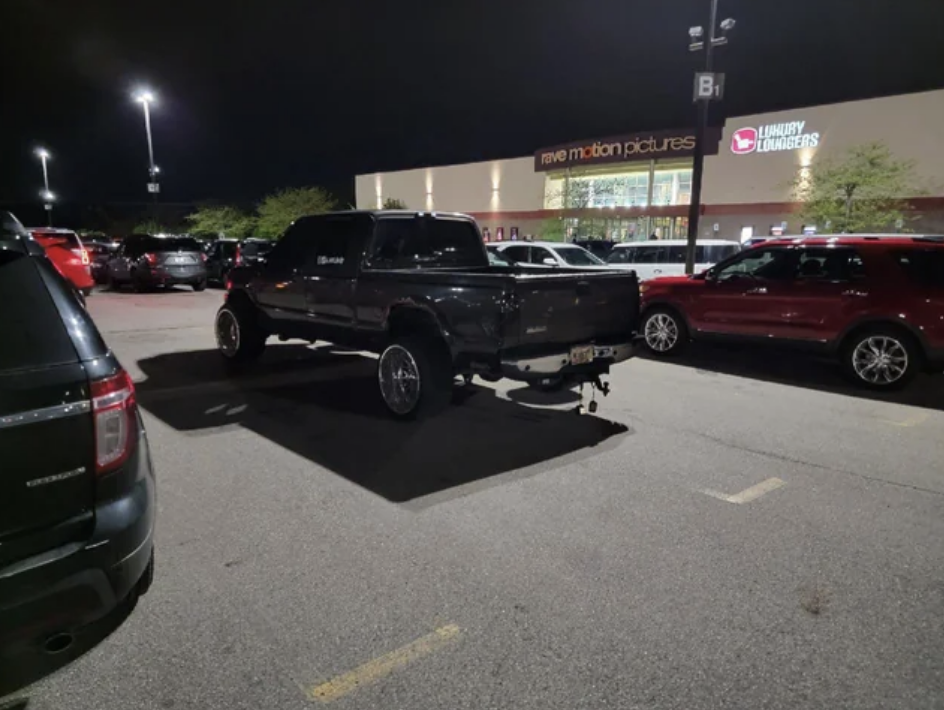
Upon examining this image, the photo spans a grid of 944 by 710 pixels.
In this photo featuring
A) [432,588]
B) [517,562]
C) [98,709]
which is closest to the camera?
[98,709]

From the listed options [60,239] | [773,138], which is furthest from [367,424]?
[773,138]

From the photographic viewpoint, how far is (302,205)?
5044 centimetres

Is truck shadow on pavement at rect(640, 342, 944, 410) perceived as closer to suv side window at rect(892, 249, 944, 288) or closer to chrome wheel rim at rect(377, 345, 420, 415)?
suv side window at rect(892, 249, 944, 288)

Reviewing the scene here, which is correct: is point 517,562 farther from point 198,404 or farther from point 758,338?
point 758,338

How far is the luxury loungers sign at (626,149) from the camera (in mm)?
41844

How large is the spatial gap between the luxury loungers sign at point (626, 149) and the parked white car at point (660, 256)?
24.6 meters

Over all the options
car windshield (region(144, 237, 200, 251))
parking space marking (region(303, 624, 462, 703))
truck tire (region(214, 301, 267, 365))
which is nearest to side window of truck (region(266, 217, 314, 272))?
truck tire (region(214, 301, 267, 365))

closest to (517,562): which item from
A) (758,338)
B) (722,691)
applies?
(722,691)

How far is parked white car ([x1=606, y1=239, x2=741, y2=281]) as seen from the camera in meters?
16.7

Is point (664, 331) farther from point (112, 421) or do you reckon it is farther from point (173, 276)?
point (173, 276)

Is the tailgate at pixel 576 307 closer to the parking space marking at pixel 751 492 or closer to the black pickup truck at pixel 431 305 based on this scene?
the black pickup truck at pixel 431 305

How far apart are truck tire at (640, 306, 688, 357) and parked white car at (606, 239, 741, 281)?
629 cm

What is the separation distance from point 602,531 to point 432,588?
1.21 meters

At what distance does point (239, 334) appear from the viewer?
8.81 metres
